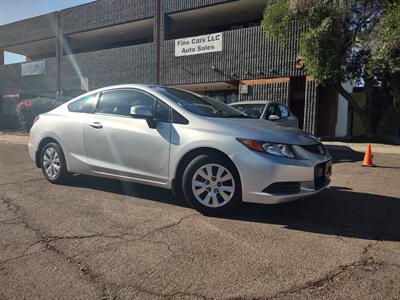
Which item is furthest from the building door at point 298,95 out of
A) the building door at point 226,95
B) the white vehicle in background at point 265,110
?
the white vehicle in background at point 265,110

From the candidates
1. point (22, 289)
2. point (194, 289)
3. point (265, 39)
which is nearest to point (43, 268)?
point (22, 289)

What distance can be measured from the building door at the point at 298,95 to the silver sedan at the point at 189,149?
12.8 metres

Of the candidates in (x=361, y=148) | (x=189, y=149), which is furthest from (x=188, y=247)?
(x=361, y=148)

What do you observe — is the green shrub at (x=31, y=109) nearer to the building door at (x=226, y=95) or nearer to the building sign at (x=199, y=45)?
the building sign at (x=199, y=45)

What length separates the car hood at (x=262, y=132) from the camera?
4.42 meters

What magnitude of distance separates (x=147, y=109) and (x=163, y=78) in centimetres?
1721

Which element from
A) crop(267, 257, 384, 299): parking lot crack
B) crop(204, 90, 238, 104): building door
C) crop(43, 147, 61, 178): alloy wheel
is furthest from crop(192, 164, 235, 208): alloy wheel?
crop(204, 90, 238, 104): building door

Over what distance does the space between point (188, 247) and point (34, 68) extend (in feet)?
93.0

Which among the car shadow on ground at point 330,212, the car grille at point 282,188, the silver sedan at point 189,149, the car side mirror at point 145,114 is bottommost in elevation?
the car shadow on ground at point 330,212

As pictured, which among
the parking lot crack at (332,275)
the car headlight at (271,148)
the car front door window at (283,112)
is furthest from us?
the car front door window at (283,112)

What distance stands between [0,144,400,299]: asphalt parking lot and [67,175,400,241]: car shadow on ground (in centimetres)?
A: 1

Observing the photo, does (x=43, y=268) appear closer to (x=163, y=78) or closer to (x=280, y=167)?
(x=280, y=167)

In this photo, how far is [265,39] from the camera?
17.9 meters

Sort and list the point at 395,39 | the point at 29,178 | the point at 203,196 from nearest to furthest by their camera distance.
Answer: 1. the point at 203,196
2. the point at 29,178
3. the point at 395,39
